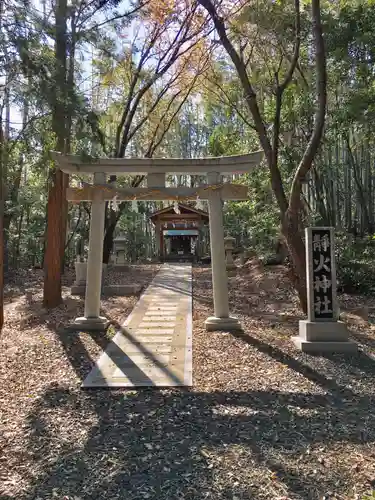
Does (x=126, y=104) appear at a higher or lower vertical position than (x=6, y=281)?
higher

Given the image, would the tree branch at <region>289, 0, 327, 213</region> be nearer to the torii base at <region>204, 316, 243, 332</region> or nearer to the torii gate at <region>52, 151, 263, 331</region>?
the torii gate at <region>52, 151, 263, 331</region>

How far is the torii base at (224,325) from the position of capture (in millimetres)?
6695

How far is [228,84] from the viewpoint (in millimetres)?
12859

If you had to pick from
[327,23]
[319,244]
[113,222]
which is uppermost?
[327,23]

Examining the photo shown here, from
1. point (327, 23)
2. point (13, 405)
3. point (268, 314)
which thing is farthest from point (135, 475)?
point (327, 23)

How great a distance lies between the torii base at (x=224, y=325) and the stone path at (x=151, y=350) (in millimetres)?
345

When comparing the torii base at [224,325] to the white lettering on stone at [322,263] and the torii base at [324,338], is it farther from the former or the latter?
the white lettering on stone at [322,263]

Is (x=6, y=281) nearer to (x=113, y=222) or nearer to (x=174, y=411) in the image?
(x=113, y=222)

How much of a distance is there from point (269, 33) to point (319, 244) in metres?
4.89

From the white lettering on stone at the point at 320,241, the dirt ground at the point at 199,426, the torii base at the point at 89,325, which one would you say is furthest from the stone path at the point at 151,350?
the white lettering on stone at the point at 320,241

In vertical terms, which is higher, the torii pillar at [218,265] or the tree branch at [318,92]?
the tree branch at [318,92]

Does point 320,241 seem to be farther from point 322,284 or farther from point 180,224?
point 180,224

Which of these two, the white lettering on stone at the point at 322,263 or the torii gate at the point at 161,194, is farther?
the torii gate at the point at 161,194

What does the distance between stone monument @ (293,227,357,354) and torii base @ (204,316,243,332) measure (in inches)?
42.1
